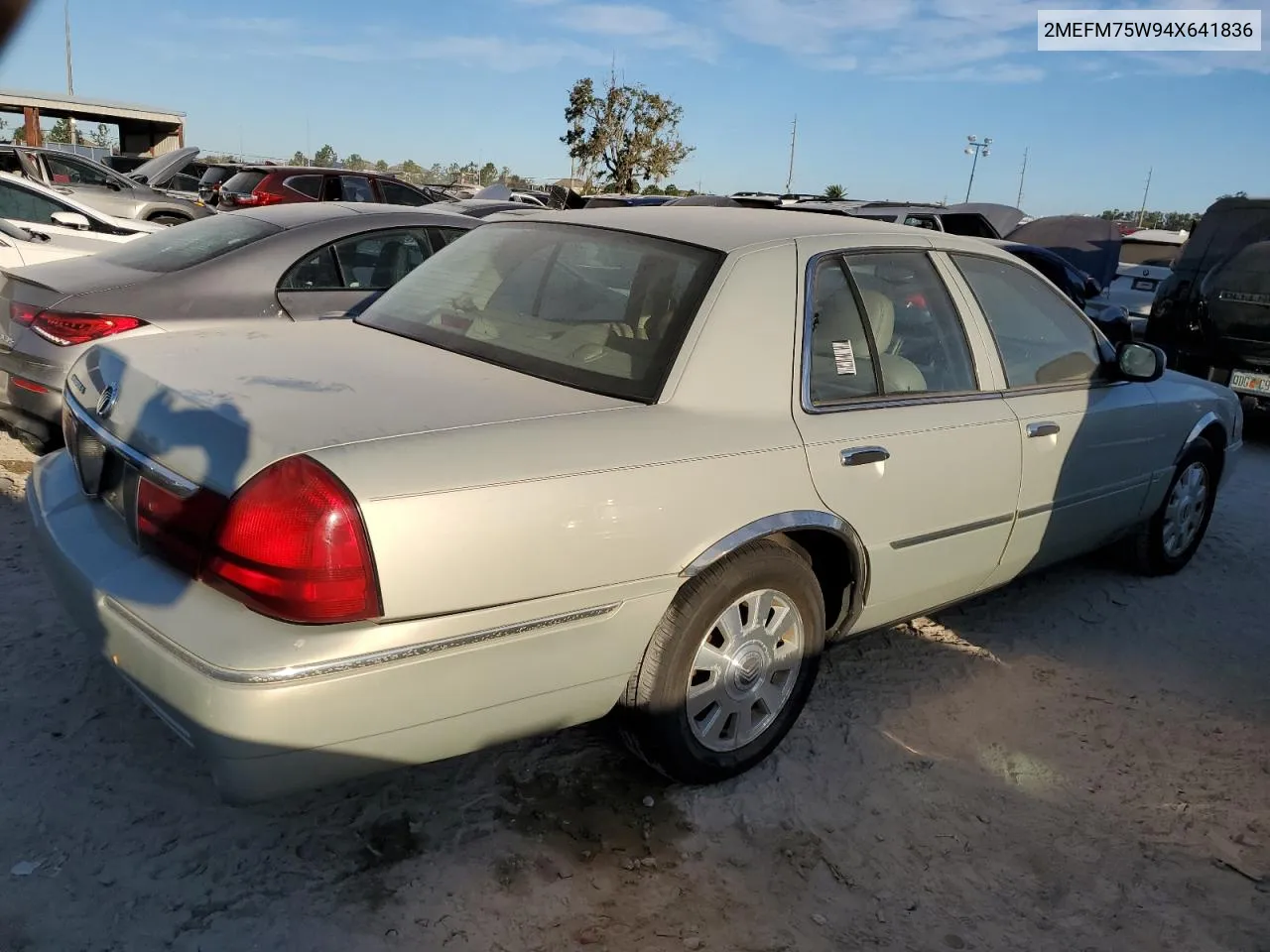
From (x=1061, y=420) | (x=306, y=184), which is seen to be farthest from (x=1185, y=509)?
(x=306, y=184)

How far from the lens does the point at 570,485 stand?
2252 millimetres

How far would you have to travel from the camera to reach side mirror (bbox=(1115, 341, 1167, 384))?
397cm

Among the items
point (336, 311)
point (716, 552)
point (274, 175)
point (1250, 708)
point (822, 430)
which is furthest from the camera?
point (274, 175)

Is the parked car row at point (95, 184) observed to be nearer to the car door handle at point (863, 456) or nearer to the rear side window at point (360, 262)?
the rear side window at point (360, 262)

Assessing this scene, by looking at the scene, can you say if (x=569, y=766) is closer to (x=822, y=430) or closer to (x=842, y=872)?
(x=842, y=872)

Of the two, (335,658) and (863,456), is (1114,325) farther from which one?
(335,658)

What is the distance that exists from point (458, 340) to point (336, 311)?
2396 mm

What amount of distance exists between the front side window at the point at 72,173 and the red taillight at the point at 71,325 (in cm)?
1172

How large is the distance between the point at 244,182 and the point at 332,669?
1486 centimetres

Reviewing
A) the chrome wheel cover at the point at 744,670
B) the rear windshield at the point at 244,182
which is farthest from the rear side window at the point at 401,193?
the chrome wheel cover at the point at 744,670

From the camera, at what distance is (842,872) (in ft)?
8.48

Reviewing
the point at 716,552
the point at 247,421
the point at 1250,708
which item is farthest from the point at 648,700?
the point at 1250,708

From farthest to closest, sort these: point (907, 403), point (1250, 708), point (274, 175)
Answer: point (274, 175), point (1250, 708), point (907, 403)

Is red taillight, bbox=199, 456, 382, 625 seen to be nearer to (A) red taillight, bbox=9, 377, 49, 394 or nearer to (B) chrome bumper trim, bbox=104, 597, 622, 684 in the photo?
(B) chrome bumper trim, bbox=104, 597, 622, 684
